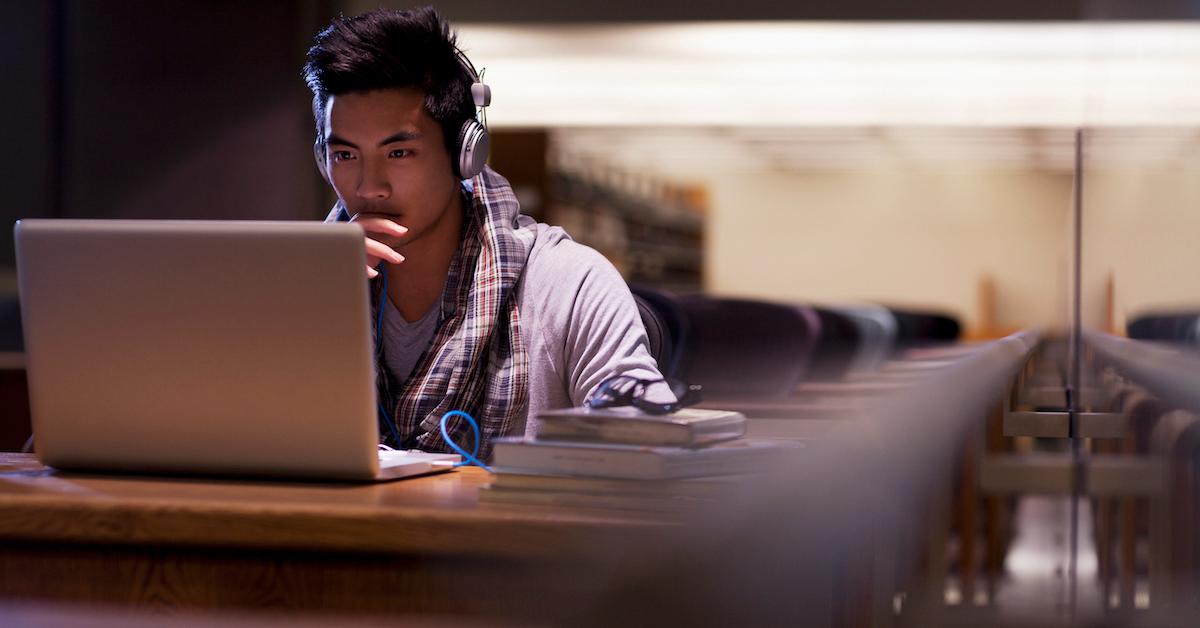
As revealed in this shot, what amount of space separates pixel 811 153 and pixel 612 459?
41.0ft

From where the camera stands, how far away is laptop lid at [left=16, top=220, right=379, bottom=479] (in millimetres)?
1069

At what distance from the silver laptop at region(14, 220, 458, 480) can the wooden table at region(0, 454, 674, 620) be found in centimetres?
6

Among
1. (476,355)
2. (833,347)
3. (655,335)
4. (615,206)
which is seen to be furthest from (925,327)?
(615,206)

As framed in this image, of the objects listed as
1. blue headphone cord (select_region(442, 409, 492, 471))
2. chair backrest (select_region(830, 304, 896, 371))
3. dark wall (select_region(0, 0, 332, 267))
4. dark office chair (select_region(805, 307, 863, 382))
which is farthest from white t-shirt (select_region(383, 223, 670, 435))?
dark wall (select_region(0, 0, 332, 267))

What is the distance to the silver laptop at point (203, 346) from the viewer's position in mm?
1069

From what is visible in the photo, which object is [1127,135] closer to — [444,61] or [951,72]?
[444,61]

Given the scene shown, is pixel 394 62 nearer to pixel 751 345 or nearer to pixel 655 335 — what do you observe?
pixel 655 335

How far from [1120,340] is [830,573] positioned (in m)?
0.56

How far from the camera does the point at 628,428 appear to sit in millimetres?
1030

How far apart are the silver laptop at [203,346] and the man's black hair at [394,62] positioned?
2.00 feet

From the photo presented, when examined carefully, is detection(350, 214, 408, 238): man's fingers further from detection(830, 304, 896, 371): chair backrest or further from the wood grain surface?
detection(830, 304, 896, 371): chair backrest

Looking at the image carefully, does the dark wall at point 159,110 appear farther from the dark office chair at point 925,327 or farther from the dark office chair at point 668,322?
the dark office chair at point 668,322

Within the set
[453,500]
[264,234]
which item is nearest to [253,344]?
[264,234]

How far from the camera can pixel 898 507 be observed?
35 cm
